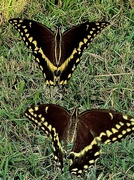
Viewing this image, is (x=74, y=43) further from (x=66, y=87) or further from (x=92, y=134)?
(x=92, y=134)

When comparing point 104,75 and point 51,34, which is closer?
point 51,34

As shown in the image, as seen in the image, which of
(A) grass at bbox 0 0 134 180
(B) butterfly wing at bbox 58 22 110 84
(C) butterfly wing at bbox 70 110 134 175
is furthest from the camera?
(B) butterfly wing at bbox 58 22 110 84

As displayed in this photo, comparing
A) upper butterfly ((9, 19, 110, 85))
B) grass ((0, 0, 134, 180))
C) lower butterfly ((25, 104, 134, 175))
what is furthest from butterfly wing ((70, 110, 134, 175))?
upper butterfly ((9, 19, 110, 85))

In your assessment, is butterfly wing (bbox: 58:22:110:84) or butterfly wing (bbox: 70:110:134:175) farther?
butterfly wing (bbox: 58:22:110:84)

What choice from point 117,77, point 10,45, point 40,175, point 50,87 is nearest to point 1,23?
point 10,45

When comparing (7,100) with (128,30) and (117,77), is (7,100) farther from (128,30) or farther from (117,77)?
(128,30)

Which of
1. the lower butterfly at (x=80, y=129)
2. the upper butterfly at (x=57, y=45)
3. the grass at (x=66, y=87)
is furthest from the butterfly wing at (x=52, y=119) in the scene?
the upper butterfly at (x=57, y=45)

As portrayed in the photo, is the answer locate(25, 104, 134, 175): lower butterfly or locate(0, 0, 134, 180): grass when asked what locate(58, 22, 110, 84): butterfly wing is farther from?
locate(25, 104, 134, 175): lower butterfly

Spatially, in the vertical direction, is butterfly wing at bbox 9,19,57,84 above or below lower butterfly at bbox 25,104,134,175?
above
